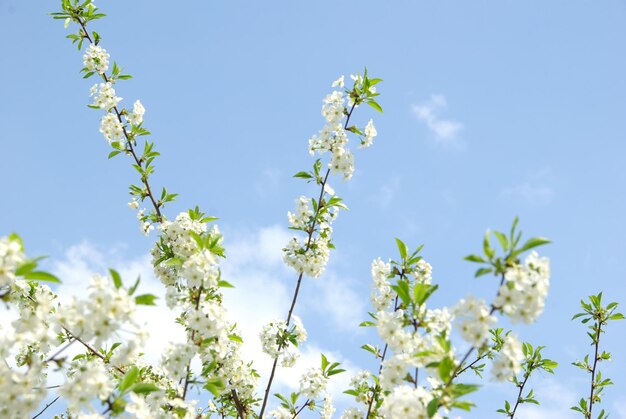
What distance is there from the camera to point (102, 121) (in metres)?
6.93

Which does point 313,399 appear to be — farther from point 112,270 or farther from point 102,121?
point 102,121

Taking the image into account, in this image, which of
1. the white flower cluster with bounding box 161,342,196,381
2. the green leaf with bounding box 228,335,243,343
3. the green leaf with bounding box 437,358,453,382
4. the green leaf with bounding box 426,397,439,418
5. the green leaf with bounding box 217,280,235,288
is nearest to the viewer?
the green leaf with bounding box 426,397,439,418

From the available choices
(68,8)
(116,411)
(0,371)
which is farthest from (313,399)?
(68,8)

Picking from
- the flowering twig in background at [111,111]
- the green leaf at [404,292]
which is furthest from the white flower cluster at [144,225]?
the green leaf at [404,292]

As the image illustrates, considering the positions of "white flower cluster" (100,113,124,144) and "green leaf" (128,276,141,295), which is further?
"white flower cluster" (100,113,124,144)

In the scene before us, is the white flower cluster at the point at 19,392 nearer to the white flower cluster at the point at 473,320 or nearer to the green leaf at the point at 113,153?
the white flower cluster at the point at 473,320

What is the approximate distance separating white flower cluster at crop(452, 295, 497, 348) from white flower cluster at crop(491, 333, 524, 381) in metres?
Answer: 0.26

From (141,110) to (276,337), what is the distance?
338cm

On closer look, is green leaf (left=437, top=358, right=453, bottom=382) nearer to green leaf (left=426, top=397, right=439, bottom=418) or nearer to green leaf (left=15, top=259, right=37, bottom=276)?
green leaf (left=426, top=397, right=439, bottom=418)

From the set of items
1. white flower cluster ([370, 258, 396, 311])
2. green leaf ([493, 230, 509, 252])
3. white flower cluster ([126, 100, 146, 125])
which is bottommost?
green leaf ([493, 230, 509, 252])

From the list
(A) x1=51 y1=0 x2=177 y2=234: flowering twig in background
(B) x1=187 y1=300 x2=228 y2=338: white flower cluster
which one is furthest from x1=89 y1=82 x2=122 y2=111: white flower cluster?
(B) x1=187 y1=300 x2=228 y2=338: white flower cluster

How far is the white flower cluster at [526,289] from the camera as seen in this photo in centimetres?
324

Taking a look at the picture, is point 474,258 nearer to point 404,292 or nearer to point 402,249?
point 404,292

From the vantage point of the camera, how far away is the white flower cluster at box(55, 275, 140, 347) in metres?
3.39
